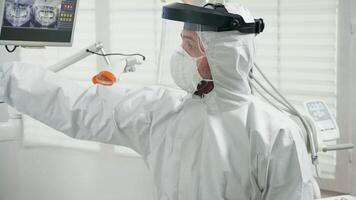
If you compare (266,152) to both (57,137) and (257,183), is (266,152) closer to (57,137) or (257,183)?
(257,183)

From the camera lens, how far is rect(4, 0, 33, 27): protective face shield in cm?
175

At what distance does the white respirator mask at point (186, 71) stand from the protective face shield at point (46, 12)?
2.10 feet

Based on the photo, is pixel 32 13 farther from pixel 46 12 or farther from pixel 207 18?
pixel 207 18

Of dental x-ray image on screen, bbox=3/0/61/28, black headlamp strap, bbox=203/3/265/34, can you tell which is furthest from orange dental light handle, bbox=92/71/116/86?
black headlamp strap, bbox=203/3/265/34

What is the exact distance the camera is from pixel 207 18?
54.3 inches

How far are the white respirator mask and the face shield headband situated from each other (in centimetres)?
11

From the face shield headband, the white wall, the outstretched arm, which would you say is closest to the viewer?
the face shield headband

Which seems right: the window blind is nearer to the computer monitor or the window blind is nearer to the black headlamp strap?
the black headlamp strap

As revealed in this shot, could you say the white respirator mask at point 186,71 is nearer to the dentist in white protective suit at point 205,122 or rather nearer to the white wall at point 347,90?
the dentist in white protective suit at point 205,122

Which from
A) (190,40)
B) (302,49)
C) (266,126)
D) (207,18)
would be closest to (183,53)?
(190,40)

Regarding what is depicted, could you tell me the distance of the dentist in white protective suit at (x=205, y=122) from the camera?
1.43 m

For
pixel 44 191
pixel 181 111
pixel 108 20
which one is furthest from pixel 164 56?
pixel 44 191

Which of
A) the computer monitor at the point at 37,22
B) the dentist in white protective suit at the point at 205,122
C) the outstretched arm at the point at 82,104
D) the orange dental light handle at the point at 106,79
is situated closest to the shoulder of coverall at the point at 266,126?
the dentist in white protective suit at the point at 205,122

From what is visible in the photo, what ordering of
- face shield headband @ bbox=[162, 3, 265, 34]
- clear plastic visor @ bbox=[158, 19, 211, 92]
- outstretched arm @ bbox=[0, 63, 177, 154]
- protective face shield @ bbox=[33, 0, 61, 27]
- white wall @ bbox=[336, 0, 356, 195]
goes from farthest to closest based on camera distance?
white wall @ bbox=[336, 0, 356, 195] < protective face shield @ bbox=[33, 0, 61, 27] < outstretched arm @ bbox=[0, 63, 177, 154] < clear plastic visor @ bbox=[158, 19, 211, 92] < face shield headband @ bbox=[162, 3, 265, 34]
